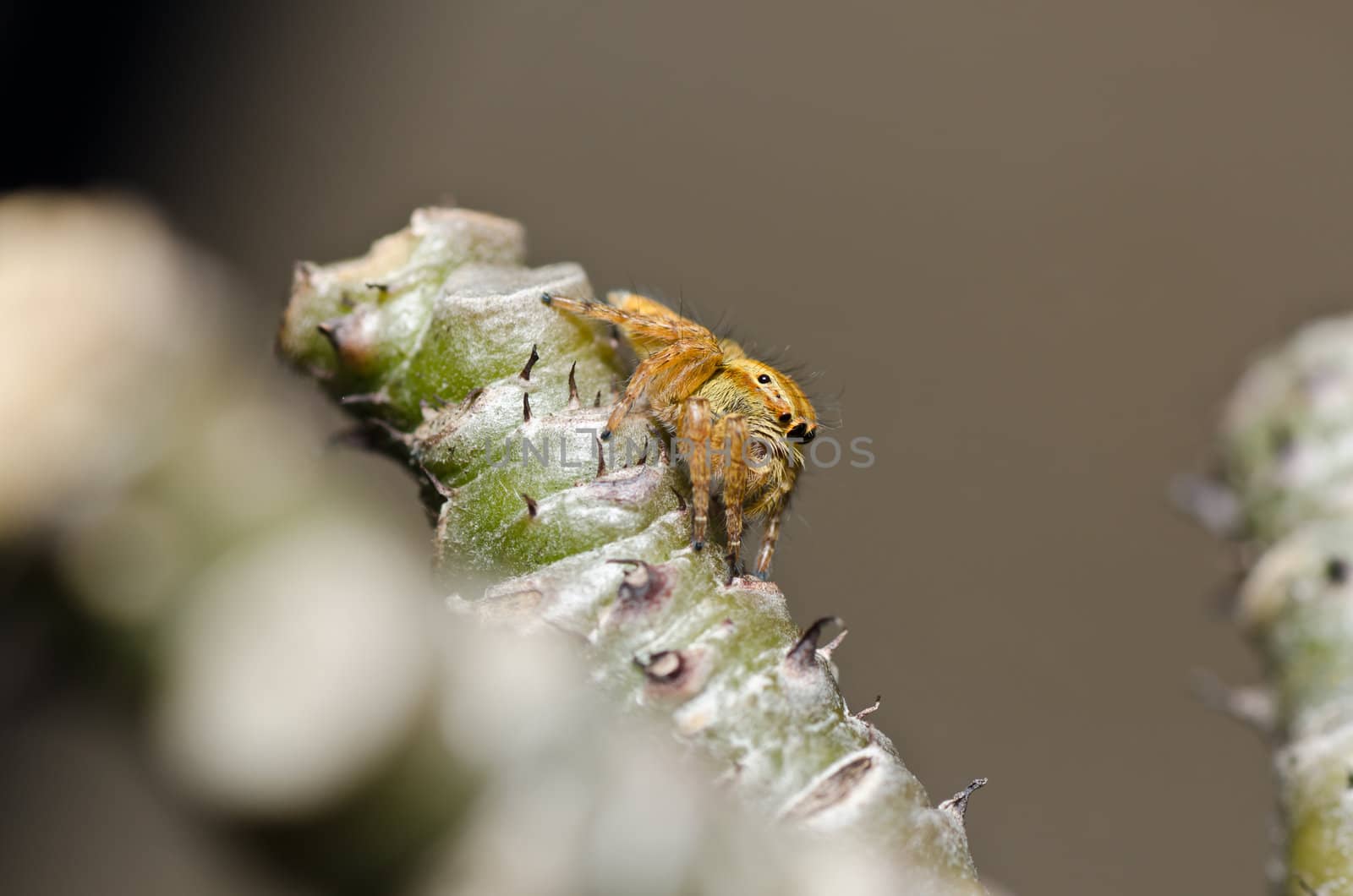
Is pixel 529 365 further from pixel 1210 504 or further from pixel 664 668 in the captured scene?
pixel 1210 504

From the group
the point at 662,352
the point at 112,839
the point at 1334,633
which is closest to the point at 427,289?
the point at 662,352

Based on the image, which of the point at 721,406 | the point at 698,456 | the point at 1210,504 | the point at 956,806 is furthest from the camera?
the point at 1210,504

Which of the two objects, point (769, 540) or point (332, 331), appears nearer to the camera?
point (332, 331)

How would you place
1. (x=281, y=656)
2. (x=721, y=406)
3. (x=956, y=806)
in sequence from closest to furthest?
(x=281, y=656) < (x=956, y=806) < (x=721, y=406)

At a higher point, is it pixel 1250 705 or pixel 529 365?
pixel 529 365

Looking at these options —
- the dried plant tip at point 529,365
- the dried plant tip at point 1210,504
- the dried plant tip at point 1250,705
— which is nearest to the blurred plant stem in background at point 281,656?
the dried plant tip at point 529,365

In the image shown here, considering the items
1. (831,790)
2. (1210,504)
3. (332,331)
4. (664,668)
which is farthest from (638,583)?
(1210,504)

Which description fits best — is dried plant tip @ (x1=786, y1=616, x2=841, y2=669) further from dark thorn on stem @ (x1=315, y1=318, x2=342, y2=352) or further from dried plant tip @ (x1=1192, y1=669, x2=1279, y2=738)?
dried plant tip @ (x1=1192, y1=669, x2=1279, y2=738)
